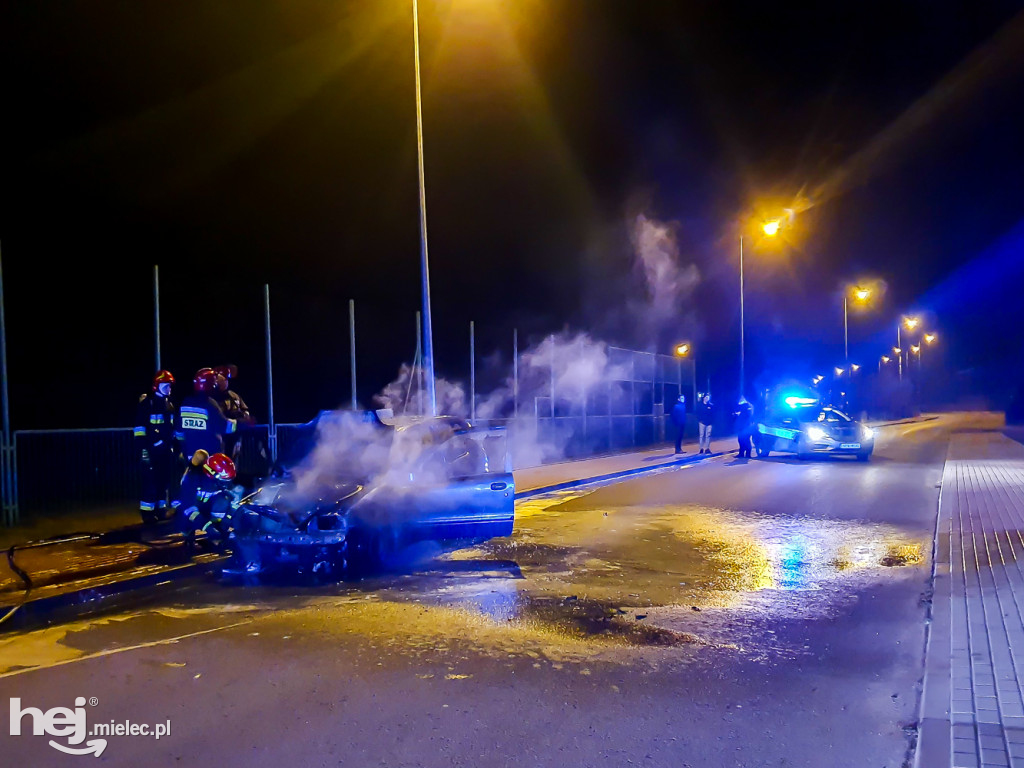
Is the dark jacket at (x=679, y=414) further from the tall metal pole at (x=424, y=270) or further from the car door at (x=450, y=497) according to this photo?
the car door at (x=450, y=497)

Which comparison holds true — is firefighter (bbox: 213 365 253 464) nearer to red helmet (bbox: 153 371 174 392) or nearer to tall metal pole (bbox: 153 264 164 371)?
red helmet (bbox: 153 371 174 392)

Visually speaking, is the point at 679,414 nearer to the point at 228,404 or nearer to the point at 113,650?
the point at 228,404

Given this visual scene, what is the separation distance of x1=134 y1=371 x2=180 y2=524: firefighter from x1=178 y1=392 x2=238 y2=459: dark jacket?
2.46 ft

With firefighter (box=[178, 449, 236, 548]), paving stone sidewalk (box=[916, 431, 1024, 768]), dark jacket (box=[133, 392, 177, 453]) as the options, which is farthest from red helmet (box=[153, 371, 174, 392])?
paving stone sidewalk (box=[916, 431, 1024, 768])

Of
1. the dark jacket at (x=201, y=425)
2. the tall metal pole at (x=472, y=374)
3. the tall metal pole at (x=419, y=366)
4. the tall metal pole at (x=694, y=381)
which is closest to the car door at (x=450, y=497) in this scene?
the dark jacket at (x=201, y=425)

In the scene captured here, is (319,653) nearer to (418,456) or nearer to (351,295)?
(418,456)

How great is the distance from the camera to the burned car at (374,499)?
25.6 ft

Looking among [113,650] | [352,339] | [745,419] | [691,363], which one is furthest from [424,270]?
[691,363]

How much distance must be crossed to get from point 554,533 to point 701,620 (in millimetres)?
4308

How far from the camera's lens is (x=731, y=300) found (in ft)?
123

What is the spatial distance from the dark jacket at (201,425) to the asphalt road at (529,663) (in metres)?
2.19

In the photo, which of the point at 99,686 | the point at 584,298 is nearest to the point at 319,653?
the point at 99,686

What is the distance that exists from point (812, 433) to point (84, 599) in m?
18.0

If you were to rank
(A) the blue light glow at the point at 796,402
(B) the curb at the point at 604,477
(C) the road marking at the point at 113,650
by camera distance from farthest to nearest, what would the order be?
(A) the blue light glow at the point at 796,402
(B) the curb at the point at 604,477
(C) the road marking at the point at 113,650
